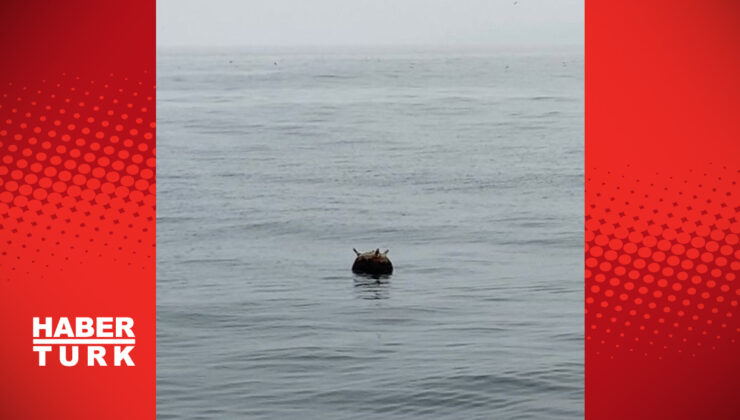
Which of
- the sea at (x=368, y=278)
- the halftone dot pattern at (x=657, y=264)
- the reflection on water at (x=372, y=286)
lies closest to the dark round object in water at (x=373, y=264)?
the reflection on water at (x=372, y=286)

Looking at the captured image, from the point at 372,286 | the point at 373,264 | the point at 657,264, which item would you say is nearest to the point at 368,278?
the point at 373,264

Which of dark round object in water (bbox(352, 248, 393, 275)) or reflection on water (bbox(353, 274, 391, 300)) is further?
dark round object in water (bbox(352, 248, 393, 275))

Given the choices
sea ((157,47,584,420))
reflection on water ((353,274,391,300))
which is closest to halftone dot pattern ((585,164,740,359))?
sea ((157,47,584,420))

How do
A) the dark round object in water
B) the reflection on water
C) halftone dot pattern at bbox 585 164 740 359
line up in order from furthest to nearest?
the dark round object in water < the reflection on water < halftone dot pattern at bbox 585 164 740 359

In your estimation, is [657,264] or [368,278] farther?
[368,278]

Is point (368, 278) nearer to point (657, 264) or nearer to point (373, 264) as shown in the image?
point (373, 264)

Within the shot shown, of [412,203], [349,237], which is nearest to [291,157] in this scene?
[412,203]

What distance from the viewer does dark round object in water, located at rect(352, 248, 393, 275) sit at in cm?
3741

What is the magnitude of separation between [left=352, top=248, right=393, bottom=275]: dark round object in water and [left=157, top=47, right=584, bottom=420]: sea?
0.46m

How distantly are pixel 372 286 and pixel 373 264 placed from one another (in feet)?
5.27

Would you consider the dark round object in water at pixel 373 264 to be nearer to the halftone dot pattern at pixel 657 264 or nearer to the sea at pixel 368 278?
the sea at pixel 368 278

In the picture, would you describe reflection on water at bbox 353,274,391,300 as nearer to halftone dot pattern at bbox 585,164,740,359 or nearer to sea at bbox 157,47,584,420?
sea at bbox 157,47,584,420

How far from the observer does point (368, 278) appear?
37.1m

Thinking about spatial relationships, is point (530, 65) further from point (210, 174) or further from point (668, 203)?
point (668, 203)
